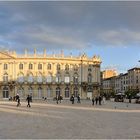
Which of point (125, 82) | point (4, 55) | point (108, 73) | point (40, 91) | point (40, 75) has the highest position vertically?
point (4, 55)

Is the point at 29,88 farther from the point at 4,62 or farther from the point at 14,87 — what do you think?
the point at 4,62

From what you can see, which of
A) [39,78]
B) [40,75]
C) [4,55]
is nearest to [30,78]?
[39,78]

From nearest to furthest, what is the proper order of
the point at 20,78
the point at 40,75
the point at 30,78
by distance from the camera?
the point at 20,78 → the point at 30,78 → the point at 40,75

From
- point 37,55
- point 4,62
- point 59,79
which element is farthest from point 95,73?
point 4,62

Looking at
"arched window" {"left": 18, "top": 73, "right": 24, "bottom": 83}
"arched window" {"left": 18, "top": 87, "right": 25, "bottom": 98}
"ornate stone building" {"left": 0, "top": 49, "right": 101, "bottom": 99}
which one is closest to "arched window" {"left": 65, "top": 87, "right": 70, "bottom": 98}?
"ornate stone building" {"left": 0, "top": 49, "right": 101, "bottom": 99}

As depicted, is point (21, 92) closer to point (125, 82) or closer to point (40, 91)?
point (40, 91)

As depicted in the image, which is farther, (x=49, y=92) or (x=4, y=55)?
(x=49, y=92)

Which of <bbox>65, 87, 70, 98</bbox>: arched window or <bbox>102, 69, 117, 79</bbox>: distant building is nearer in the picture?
<bbox>65, 87, 70, 98</bbox>: arched window

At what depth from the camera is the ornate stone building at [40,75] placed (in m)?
101

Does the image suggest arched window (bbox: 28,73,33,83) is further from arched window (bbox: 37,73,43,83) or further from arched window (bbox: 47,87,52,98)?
arched window (bbox: 47,87,52,98)

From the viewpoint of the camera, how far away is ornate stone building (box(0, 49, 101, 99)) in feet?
330

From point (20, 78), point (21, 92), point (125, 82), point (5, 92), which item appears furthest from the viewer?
point (125, 82)

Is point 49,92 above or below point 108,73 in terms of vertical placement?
below

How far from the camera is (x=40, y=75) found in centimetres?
10194
